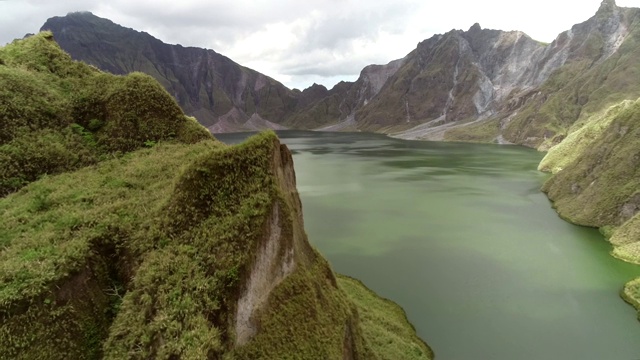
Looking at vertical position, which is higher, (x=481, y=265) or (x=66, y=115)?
(x=66, y=115)

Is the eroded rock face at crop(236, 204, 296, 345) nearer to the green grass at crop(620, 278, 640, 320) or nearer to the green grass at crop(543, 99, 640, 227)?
the green grass at crop(620, 278, 640, 320)

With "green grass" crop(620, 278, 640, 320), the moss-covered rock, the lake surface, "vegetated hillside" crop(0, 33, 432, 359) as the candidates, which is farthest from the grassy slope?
the moss-covered rock

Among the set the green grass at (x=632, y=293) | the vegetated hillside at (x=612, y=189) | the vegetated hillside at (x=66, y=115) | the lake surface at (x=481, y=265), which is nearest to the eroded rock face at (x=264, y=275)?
the vegetated hillside at (x=66, y=115)

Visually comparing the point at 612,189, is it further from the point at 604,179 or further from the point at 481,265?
the point at 481,265

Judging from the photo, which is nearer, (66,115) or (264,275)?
(264,275)

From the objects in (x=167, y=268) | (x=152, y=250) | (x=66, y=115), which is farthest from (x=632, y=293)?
(x=66, y=115)

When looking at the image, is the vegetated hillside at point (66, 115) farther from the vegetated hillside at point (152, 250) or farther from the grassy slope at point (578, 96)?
the grassy slope at point (578, 96)
